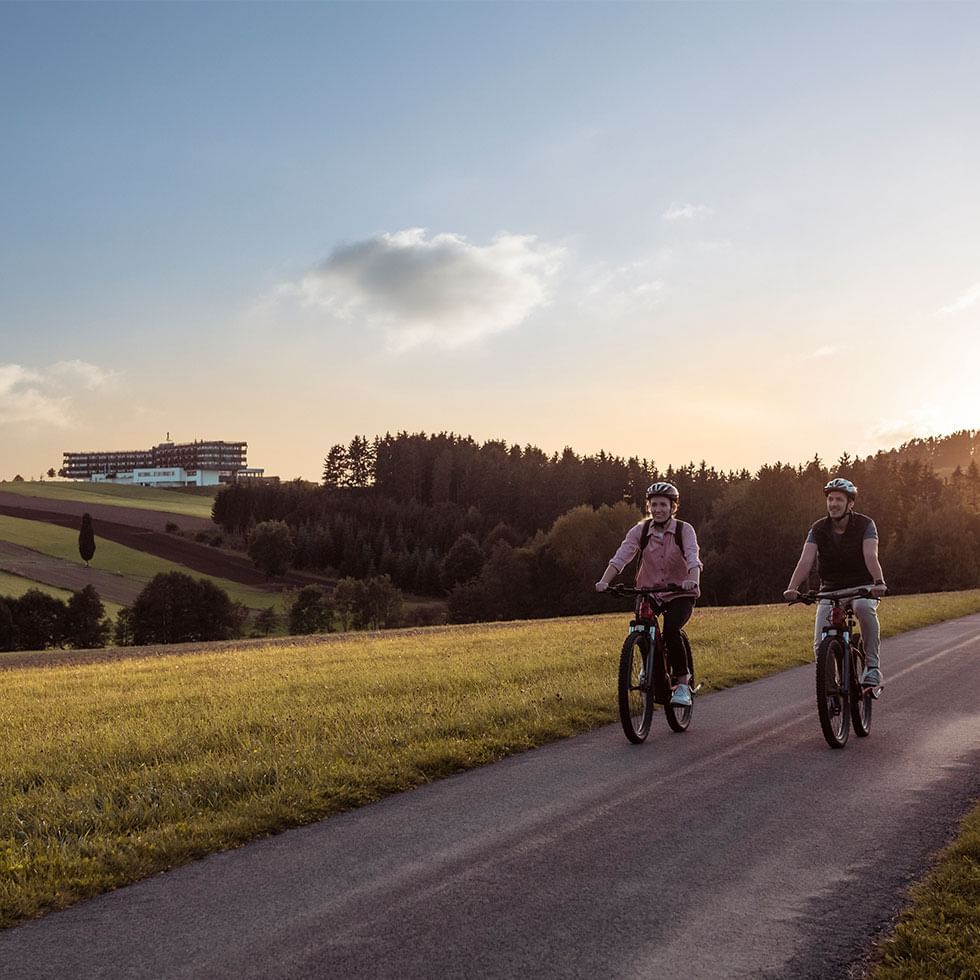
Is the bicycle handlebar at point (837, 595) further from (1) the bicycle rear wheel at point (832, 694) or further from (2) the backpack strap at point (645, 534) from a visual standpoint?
(2) the backpack strap at point (645, 534)

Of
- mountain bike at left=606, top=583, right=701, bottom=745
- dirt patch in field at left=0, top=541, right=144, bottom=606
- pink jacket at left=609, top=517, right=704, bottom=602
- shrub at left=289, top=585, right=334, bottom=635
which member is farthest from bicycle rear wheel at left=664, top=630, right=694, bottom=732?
dirt patch in field at left=0, top=541, right=144, bottom=606

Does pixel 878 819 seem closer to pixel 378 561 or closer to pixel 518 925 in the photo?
pixel 518 925

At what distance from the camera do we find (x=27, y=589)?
75625 millimetres

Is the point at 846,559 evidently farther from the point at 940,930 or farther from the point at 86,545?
the point at 86,545

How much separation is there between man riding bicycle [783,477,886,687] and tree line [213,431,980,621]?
7119 centimetres

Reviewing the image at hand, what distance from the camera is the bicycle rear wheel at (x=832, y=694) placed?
896 cm

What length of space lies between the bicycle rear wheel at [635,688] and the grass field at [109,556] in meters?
87.8

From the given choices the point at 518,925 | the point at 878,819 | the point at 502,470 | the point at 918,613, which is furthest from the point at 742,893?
the point at 502,470

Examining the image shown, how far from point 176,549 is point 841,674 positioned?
12454 cm

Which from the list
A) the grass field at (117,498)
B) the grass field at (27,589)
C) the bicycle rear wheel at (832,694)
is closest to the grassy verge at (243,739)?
the bicycle rear wheel at (832,694)

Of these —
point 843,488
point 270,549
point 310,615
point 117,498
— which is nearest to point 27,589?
point 310,615

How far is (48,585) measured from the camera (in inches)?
3184

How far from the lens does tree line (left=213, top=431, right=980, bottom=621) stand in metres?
83.7

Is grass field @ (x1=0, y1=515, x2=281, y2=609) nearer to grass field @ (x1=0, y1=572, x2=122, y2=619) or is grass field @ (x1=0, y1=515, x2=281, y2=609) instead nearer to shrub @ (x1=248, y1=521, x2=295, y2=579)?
shrub @ (x1=248, y1=521, x2=295, y2=579)
